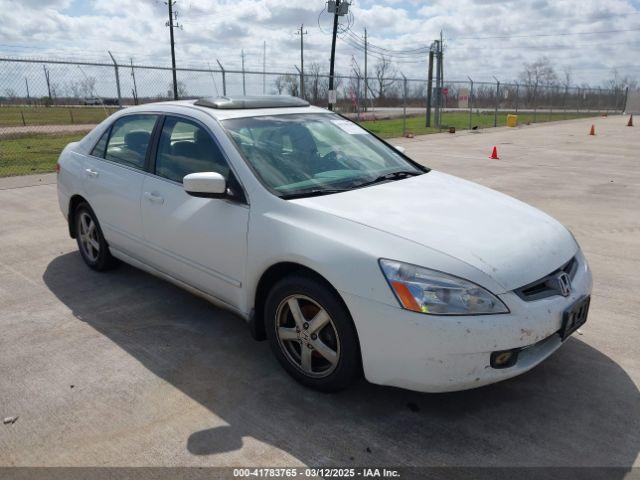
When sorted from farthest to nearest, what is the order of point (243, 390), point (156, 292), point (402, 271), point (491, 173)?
point (491, 173) < point (156, 292) < point (243, 390) < point (402, 271)

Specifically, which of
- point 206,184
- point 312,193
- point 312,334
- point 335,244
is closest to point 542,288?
point 335,244

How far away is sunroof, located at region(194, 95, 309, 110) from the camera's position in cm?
394

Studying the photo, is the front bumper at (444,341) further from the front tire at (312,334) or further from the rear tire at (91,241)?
the rear tire at (91,241)

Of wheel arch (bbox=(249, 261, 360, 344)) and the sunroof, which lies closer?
wheel arch (bbox=(249, 261, 360, 344))

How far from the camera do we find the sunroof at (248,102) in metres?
3.94

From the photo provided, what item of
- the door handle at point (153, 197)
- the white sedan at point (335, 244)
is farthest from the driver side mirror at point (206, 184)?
the door handle at point (153, 197)

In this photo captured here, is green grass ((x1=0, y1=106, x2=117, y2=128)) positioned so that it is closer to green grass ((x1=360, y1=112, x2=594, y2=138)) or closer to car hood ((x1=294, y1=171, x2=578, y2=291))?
green grass ((x1=360, y1=112, x2=594, y2=138))

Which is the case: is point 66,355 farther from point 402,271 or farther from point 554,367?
point 554,367

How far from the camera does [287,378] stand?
3.26m

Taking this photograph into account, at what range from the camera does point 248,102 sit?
404cm

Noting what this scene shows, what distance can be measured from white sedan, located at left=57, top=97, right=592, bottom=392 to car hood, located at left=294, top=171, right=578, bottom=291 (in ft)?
0.04

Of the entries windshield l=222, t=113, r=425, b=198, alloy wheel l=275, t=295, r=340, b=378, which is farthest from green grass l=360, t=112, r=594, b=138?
alloy wheel l=275, t=295, r=340, b=378

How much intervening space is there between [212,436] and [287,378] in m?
0.64

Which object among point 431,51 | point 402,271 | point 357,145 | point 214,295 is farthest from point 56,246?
point 431,51
